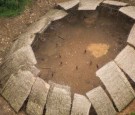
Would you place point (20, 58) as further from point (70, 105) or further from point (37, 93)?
point (70, 105)

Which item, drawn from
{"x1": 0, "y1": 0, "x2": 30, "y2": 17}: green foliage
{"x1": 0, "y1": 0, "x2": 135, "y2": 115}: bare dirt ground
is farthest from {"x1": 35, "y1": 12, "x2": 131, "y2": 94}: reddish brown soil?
{"x1": 0, "y1": 0, "x2": 30, "y2": 17}: green foliage

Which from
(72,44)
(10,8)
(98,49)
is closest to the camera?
(98,49)

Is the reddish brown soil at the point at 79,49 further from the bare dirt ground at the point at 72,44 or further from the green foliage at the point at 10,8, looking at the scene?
the green foliage at the point at 10,8

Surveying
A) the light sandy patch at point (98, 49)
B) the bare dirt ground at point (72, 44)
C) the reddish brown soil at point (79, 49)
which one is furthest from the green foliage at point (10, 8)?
the light sandy patch at point (98, 49)

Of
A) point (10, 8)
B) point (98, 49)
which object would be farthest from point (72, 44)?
point (10, 8)

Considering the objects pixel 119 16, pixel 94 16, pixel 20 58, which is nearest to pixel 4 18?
pixel 20 58

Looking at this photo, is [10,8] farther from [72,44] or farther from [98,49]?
[98,49]

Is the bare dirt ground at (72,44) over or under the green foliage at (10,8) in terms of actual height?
under

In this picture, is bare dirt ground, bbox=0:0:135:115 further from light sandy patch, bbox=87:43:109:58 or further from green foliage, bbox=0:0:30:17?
green foliage, bbox=0:0:30:17
